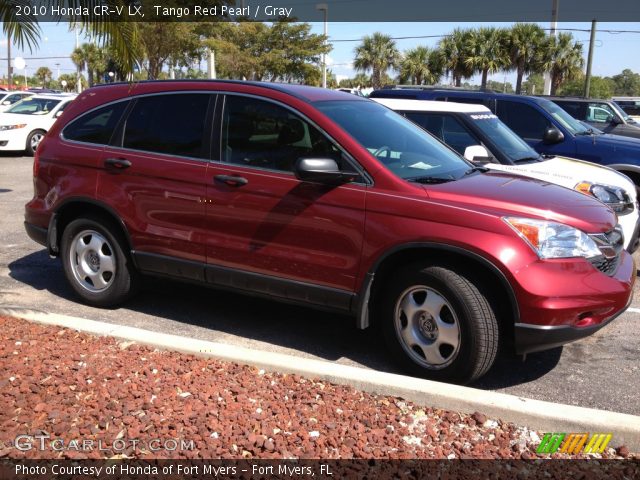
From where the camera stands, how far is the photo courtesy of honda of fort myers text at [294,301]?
3326 millimetres

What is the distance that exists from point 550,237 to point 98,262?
3561mm

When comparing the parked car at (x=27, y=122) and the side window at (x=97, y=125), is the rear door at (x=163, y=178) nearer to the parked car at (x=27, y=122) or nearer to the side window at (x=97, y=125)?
the side window at (x=97, y=125)

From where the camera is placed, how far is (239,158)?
4.77 meters

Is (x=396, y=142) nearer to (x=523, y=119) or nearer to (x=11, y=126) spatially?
(x=523, y=119)

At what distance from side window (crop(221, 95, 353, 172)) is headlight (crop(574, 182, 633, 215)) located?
3.31 m

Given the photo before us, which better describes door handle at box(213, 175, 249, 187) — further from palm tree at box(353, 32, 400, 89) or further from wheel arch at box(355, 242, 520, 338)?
palm tree at box(353, 32, 400, 89)

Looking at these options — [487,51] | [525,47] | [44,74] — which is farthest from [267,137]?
[44,74]

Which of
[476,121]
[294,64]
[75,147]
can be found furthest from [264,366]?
[294,64]

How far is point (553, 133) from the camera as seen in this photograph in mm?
8594

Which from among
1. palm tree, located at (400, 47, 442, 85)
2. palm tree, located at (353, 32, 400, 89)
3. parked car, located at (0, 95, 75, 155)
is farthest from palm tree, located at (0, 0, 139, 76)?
palm tree, located at (353, 32, 400, 89)

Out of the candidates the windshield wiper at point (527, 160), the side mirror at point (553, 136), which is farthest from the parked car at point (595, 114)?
the windshield wiper at point (527, 160)

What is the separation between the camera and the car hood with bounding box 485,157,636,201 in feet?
21.9

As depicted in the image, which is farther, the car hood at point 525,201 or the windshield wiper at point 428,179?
the windshield wiper at point 428,179

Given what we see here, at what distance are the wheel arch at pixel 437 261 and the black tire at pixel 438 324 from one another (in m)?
0.07
